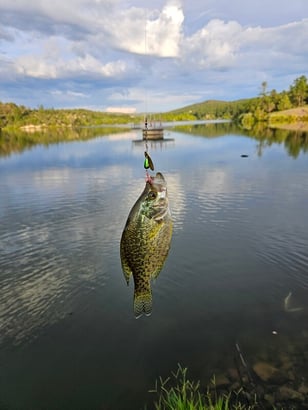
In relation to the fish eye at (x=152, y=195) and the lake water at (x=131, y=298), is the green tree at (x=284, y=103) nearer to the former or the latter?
the lake water at (x=131, y=298)

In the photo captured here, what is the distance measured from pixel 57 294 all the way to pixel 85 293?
101 cm

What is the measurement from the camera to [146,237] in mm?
3537

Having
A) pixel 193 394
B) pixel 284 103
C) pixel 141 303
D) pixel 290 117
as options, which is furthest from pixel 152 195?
pixel 284 103

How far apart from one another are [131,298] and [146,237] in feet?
27.3

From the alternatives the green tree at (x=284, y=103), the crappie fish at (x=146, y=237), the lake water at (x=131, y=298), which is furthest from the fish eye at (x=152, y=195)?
the green tree at (x=284, y=103)

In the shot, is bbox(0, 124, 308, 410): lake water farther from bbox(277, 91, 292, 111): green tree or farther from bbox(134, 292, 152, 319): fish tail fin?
bbox(277, 91, 292, 111): green tree

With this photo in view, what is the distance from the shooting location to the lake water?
27.0ft

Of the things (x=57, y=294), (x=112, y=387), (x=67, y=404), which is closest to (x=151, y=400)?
(x=112, y=387)

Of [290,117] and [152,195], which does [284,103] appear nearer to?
[290,117]

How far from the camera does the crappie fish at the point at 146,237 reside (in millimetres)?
3389

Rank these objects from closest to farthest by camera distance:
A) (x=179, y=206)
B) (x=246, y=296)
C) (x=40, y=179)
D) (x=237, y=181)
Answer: (x=246, y=296), (x=179, y=206), (x=237, y=181), (x=40, y=179)

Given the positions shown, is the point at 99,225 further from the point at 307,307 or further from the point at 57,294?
the point at 307,307

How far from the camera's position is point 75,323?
33.6ft

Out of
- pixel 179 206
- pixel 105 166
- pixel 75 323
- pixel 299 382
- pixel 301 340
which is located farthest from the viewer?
pixel 105 166
